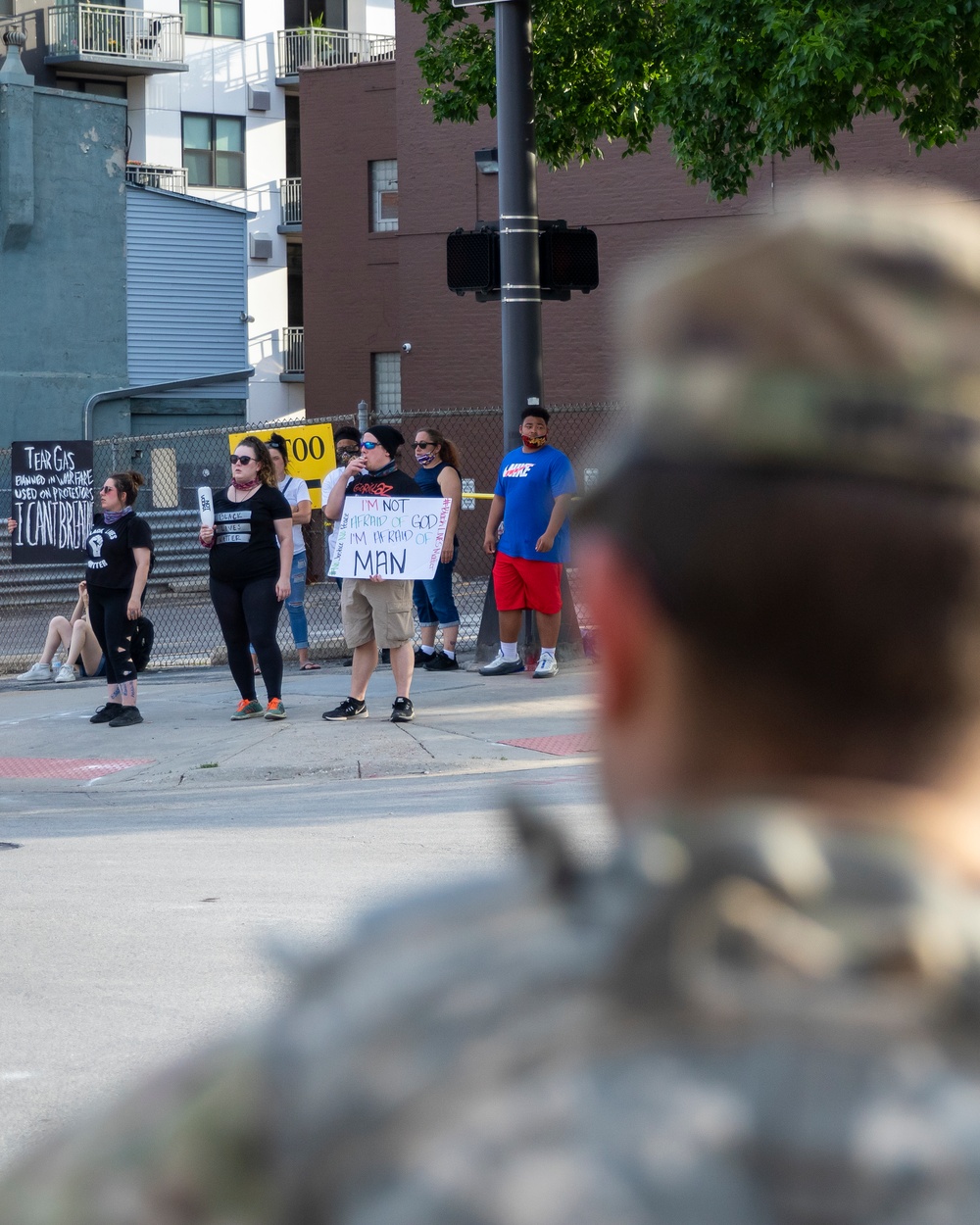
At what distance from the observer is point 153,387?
Result: 32.8m

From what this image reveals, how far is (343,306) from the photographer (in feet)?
109

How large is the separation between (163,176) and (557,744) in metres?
35.0

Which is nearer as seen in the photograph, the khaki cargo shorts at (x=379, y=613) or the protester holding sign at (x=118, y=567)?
the khaki cargo shorts at (x=379, y=613)

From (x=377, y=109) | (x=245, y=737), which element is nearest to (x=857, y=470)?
(x=245, y=737)

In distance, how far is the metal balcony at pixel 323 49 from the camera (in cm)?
4378

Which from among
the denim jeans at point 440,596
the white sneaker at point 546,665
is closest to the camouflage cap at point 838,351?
the white sneaker at point 546,665

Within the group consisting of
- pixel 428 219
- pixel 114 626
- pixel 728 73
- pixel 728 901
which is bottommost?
pixel 114 626

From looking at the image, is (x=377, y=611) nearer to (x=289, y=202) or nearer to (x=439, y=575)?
(x=439, y=575)

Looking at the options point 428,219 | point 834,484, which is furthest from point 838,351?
point 428,219

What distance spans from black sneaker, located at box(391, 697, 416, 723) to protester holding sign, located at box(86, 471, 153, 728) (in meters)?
1.83

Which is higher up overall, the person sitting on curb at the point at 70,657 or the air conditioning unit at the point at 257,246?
the air conditioning unit at the point at 257,246

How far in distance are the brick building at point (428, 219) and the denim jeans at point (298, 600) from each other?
10.2m

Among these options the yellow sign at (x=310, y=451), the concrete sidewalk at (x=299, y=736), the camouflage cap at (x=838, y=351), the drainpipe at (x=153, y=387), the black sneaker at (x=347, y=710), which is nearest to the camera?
the camouflage cap at (x=838, y=351)

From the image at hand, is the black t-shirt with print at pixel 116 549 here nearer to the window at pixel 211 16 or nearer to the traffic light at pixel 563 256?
the traffic light at pixel 563 256
